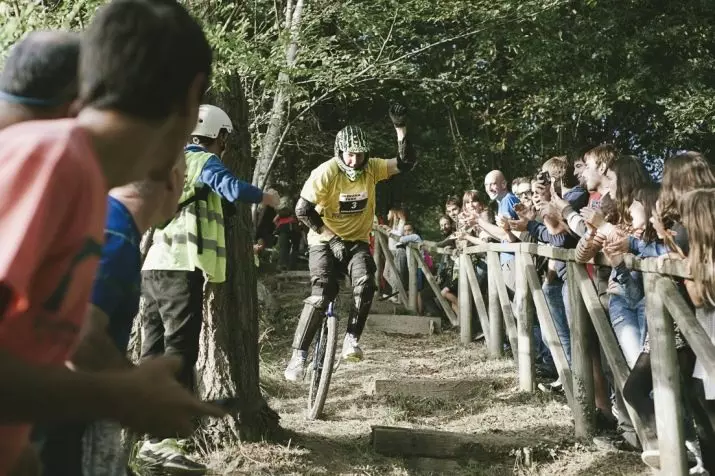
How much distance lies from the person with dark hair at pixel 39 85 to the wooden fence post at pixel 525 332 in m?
5.24

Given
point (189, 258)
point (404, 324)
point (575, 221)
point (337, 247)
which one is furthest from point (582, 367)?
Result: point (404, 324)

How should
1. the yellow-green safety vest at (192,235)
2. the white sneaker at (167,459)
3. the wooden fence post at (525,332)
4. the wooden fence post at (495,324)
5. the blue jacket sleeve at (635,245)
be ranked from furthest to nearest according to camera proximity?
the wooden fence post at (495,324) < the wooden fence post at (525,332) < the blue jacket sleeve at (635,245) < the yellow-green safety vest at (192,235) < the white sneaker at (167,459)

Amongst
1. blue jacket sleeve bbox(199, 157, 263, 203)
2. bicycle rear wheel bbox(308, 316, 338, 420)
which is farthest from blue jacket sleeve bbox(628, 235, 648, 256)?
bicycle rear wheel bbox(308, 316, 338, 420)

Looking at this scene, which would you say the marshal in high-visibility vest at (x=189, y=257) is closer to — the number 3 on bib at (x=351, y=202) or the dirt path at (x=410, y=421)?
the dirt path at (x=410, y=421)

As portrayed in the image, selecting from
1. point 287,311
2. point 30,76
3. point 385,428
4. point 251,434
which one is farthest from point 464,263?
point 30,76

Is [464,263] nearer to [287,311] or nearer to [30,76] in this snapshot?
[287,311]

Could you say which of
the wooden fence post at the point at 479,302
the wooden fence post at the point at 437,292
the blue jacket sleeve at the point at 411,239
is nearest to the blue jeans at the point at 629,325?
the wooden fence post at the point at 479,302

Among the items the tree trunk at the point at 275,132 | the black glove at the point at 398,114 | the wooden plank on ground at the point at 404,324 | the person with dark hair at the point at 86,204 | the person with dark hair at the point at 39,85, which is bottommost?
the wooden plank on ground at the point at 404,324

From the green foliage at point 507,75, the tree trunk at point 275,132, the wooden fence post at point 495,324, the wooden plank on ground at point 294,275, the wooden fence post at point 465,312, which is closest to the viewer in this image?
the wooden fence post at point 495,324

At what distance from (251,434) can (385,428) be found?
873mm

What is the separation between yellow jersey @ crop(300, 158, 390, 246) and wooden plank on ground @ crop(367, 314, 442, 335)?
13.2ft

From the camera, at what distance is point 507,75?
17.2m

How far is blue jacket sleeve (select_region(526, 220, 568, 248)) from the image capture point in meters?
6.31

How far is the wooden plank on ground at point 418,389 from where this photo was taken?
22.2ft
